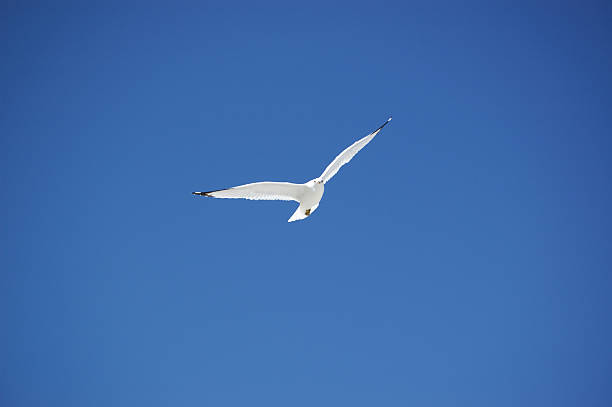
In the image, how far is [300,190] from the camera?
11273 millimetres

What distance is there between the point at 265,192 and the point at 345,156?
2.62m

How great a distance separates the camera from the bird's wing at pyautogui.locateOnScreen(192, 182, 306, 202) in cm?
982

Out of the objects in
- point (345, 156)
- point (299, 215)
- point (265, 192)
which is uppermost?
Answer: point (345, 156)

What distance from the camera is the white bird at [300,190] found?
10016mm

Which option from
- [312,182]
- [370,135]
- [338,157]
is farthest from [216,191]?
[370,135]

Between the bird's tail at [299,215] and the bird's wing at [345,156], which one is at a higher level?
the bird's wing at [345,156]

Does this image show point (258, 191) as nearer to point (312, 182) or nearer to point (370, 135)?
point (312, 182)

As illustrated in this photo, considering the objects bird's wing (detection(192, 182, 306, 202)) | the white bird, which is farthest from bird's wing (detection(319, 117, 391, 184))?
bird's wing (detection(192, 182, 306, 202))

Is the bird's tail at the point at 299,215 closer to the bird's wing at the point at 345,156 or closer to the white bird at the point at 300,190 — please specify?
the white bird at the point at 300,190

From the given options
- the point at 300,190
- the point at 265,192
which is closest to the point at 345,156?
the point at 300,190

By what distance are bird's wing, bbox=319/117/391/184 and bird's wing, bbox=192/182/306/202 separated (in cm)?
88

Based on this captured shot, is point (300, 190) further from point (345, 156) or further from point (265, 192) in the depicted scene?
point (345, 156)

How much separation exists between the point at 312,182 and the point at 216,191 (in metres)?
2.77

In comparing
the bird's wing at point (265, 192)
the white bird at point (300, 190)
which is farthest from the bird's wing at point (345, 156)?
the bird's wing at point (265, 192)
